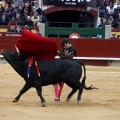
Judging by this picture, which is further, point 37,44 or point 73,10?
point 73,10

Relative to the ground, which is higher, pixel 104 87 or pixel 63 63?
pixel 63 63

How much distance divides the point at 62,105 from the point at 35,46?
1.18 meters

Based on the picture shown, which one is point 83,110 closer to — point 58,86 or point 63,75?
point 63,75

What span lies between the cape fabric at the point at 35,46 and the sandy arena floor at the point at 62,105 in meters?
0.91

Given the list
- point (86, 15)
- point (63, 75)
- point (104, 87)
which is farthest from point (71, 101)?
point (86, 15)

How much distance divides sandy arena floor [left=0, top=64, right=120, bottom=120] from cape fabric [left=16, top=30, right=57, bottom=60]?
2.97ft

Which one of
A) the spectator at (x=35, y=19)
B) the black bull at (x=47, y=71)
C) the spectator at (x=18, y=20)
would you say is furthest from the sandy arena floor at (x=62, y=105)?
the spectator at (x=35, y=19)

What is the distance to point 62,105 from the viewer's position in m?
11.0

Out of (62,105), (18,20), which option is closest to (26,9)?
(18,20)

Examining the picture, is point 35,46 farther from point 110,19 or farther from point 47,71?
point 110,19

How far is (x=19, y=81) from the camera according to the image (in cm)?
1518

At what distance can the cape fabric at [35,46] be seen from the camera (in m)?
10.9

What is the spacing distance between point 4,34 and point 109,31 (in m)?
3.97

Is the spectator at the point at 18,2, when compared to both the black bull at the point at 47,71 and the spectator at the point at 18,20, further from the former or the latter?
the black bull at the point at 47,71
